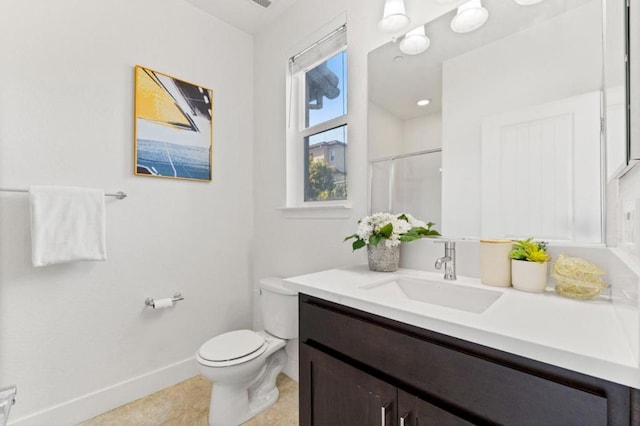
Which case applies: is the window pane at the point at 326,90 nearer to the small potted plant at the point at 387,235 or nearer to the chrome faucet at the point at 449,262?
the small potted plant at the point at 387,235

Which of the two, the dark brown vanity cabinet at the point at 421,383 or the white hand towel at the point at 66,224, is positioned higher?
the white hand towel at the point at 66,224

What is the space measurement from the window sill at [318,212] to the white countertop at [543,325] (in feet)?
2.27

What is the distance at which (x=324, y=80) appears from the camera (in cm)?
193

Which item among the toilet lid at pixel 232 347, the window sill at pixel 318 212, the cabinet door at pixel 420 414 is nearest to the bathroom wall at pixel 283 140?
the window sill at pixel 318 212

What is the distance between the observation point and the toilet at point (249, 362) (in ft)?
4.81

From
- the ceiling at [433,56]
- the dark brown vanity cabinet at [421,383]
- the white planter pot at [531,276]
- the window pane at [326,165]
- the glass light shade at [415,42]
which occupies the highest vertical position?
the glass light shade at [415,42]

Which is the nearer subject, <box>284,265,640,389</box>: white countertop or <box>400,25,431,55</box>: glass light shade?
<box>284,265,640,389</box>: white countertop

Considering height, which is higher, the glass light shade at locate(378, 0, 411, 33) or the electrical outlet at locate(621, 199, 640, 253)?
the glass light shade at locate(378, 0, 411, 33)

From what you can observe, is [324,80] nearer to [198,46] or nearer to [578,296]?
[198,46]

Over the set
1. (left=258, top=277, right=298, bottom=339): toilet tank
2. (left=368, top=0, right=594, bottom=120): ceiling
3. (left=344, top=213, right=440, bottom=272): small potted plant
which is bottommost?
(left=258, top=277, right=298, bottom=339): toilet tank

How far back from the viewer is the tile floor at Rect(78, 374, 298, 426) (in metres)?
1.56

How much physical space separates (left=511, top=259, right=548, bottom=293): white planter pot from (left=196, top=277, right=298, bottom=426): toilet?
45.6 inches

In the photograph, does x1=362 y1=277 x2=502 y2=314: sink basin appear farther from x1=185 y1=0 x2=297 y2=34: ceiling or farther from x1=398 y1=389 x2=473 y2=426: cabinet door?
x1=185 y1=0 x2=297 y2=34: ceiling

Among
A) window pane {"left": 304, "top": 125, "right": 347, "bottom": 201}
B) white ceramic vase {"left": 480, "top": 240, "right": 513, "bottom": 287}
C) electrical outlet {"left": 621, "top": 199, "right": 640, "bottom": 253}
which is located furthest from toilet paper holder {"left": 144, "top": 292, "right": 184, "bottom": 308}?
electrical outlet {"left": 621, "top": 199, "right": 640, "bottom": 253}
